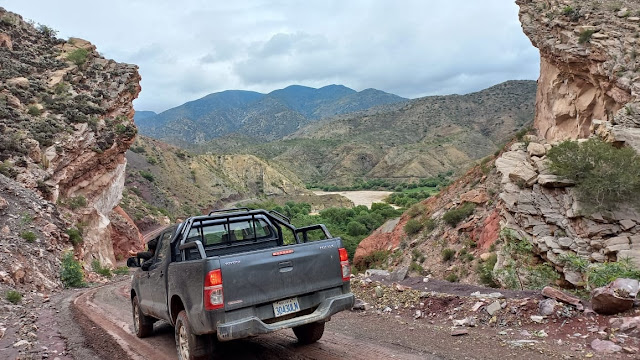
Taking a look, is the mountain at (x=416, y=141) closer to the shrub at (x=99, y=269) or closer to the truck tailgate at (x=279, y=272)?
the shrub at (x=99, y=269)

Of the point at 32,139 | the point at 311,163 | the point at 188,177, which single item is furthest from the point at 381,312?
the point at 311,163

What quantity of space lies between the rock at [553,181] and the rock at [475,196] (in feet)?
29.6

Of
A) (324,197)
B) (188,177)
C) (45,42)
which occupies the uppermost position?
(45,42)

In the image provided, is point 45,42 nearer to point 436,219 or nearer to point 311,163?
point 436,219

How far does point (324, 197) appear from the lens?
91.1m

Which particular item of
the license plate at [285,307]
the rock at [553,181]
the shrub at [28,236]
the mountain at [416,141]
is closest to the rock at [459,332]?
the license plate at [285,307]

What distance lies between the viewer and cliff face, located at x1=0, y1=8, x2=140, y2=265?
24.1 metres

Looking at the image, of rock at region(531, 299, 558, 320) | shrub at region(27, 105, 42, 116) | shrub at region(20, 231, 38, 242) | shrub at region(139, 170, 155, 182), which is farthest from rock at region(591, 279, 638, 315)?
shrub at region(139, 170, 155, 182)

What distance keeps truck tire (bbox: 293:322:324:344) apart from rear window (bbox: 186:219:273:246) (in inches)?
61.4

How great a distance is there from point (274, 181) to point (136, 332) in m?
94.9

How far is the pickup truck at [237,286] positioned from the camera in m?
5.04

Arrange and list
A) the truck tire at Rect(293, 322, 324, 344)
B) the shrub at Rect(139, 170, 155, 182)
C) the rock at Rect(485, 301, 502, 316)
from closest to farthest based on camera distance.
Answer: the truck tire at Rect(293, 322, 324, 344) < the rock at Rect(485, 301, 502, 316) < the shrub at Rect(139, 170, 155, 182)

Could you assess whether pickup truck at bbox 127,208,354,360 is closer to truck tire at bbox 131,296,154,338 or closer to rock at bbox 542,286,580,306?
truck tire at bbox 131,296,154,338

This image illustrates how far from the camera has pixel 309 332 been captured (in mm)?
6578
